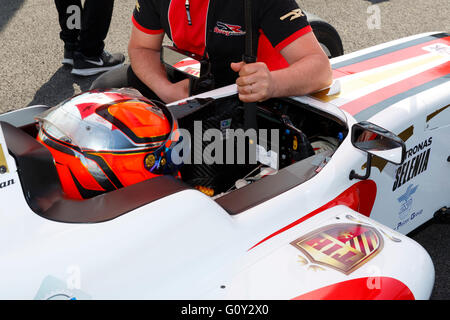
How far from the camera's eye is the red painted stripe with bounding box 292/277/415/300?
1.44 metres

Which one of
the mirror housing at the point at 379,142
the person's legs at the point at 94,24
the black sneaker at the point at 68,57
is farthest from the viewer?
the black sneaker at the point at 68,57

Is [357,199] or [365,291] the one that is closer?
[365,291]

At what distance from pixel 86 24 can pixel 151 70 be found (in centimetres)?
192

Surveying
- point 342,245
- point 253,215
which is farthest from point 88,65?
point 342,245

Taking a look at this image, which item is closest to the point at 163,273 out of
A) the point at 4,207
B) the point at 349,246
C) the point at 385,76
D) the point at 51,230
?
the point at 51,230

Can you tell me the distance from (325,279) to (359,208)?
21.3 inches

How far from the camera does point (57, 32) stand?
5066 millimetres

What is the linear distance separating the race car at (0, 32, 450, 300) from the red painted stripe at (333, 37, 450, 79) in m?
0.31

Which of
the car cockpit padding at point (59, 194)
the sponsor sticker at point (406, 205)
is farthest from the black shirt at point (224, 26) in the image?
the car cockpit padding at point (59, 194)

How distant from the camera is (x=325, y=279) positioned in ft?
4.82

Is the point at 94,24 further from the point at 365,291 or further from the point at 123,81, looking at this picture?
the point at 365,291

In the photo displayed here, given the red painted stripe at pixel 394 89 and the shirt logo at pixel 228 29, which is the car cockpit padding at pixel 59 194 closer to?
the red painted stripe at pixel 394 89

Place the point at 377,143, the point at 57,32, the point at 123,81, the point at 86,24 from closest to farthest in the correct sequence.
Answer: the point at 377,143, the point at 123,81, the point at 86,24, the point at 57,32

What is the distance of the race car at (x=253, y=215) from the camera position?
135 cm
